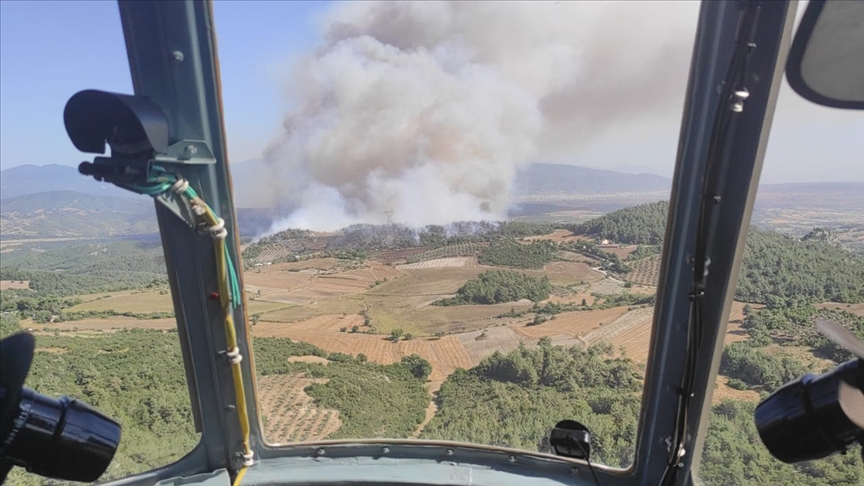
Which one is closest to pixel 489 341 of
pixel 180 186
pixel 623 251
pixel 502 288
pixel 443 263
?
pixel 502 288

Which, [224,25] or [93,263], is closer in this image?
[224,25]

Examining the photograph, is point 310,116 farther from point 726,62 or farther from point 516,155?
point 726,62

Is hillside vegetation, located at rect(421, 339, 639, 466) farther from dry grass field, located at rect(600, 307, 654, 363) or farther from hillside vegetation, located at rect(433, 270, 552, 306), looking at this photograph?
hillside vegetation, located at rect(433, 270, 552, 306)

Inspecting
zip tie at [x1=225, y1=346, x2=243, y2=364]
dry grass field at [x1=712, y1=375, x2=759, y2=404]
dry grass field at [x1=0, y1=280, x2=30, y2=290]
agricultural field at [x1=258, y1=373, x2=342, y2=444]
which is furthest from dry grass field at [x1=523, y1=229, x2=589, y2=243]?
dry grass field at [x1=0, y1=280, x2=30, y2=290]

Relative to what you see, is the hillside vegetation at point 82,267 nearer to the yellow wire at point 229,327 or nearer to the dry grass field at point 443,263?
the yellow wire at point 229,327

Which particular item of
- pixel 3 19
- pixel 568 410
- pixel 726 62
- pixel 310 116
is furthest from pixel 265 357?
pixel 726 62
